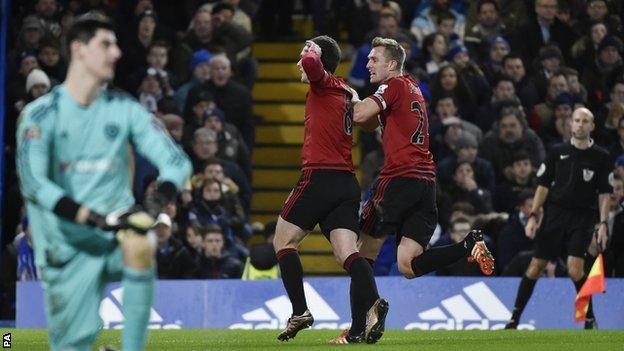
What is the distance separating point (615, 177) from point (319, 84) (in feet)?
25.3

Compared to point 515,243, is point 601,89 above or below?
above

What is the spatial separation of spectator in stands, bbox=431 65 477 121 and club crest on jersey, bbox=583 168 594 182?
4342mm

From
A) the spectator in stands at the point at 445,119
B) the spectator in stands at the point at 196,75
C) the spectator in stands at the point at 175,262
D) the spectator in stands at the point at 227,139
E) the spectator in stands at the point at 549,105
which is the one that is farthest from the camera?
the spectator in stands at the point at 549,105

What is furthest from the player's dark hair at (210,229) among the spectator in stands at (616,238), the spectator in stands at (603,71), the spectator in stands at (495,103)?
the spectator in stands at (603,71)

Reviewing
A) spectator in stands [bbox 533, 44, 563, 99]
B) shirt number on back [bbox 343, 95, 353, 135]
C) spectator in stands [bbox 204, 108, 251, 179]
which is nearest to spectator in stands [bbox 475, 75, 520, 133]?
spectator in stands [bbox 533, 44, 563, 99]

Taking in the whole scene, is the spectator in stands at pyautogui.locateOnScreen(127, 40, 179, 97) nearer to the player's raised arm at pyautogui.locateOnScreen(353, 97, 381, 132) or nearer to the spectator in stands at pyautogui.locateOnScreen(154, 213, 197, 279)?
the spectator in stands at pyautogui.locateOnScreen(154, 213, 197, 279)

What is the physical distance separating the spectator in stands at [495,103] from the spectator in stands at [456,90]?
134 millimetres

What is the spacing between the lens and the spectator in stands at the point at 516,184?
18594 millimetres

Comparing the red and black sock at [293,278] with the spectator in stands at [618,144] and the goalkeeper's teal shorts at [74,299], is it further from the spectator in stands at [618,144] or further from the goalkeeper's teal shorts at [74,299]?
the spectator in stands at [618,144]

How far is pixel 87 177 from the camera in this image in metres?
7.30

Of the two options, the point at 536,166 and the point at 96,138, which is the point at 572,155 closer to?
the point at 536,166

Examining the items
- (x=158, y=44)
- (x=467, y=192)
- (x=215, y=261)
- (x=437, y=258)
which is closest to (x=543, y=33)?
(x=467, y=192)

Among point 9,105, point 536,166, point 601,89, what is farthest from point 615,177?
point 9,105

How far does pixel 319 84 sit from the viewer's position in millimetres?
11430
